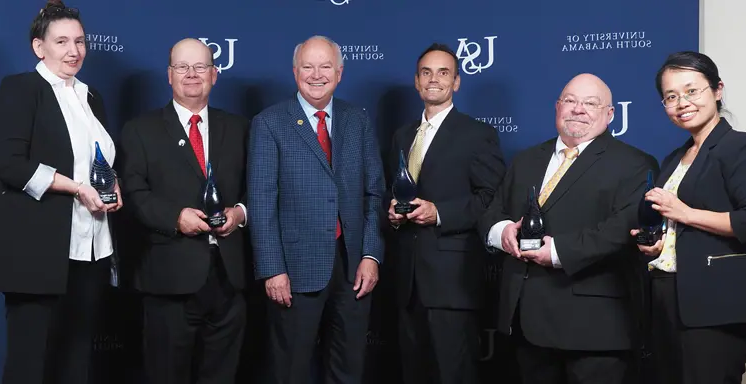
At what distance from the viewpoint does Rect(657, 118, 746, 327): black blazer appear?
110 inches

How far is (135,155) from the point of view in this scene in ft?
11.8

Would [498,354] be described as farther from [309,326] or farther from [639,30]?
[639,30]

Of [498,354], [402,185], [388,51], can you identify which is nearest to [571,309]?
[402,185]

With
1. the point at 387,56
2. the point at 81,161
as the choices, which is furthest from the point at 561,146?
the point at 81,161

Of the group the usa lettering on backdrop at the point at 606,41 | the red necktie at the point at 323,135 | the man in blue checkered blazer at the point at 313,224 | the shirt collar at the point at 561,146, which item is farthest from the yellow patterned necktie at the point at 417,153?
the usa lettering on backdrop at the point at 606,41

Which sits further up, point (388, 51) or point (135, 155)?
Answer: point (388, 51)

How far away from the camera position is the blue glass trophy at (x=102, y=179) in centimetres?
328

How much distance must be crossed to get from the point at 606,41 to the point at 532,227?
1.83 metres

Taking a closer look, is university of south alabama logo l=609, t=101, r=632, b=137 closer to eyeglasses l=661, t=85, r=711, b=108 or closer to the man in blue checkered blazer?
eyeglasses l=661, t=85, r=711, b=108

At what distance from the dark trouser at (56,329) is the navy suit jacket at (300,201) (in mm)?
691

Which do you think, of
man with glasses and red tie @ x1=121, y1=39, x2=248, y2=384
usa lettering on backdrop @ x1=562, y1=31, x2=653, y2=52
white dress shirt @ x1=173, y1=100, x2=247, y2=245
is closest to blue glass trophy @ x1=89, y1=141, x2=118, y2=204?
man with glasses and red tie @ x1=121, y1=39, x2=248, y2=384

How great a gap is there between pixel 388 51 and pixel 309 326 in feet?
6.58

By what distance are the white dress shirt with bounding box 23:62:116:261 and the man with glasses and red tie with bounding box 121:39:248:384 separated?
181 millimetres

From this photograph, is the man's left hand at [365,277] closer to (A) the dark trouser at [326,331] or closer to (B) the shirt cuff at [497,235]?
(A) the dark trouser at [326,331]
